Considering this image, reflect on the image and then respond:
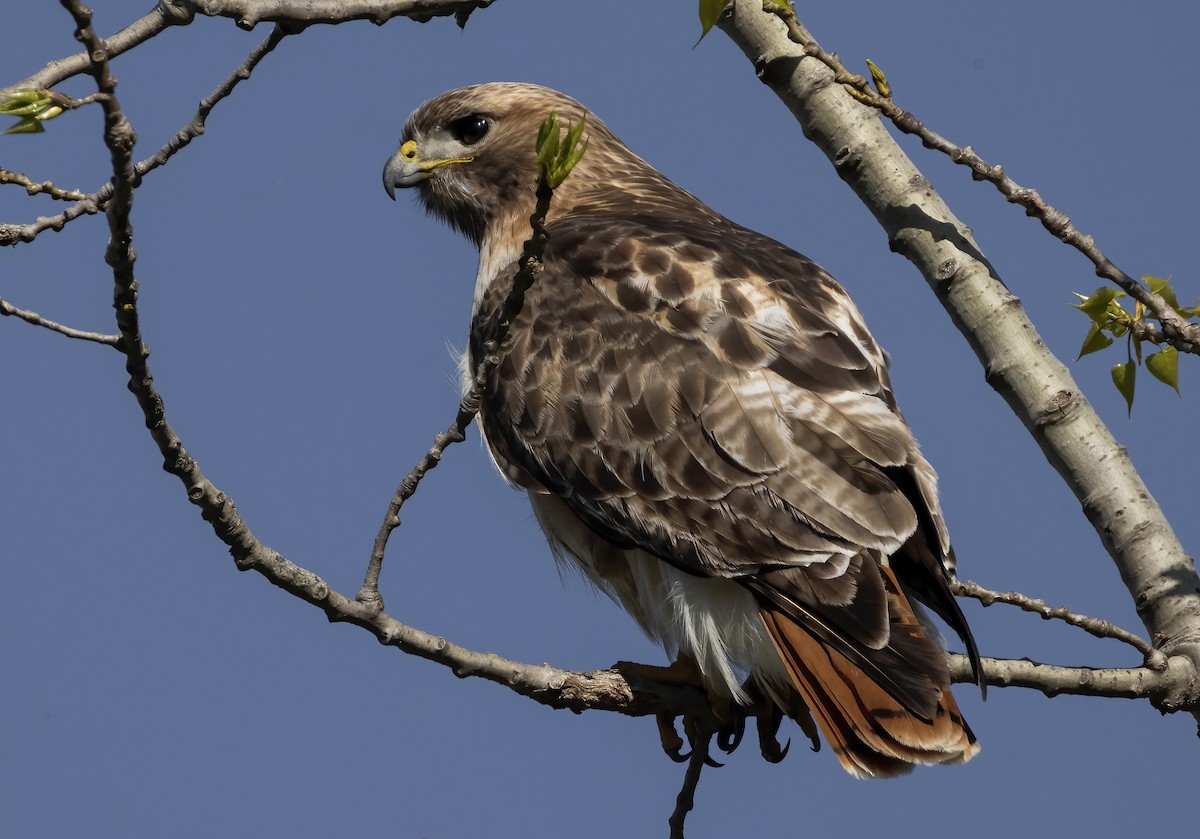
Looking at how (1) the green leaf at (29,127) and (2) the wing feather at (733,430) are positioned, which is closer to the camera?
(1) the green leaf at (29,127)

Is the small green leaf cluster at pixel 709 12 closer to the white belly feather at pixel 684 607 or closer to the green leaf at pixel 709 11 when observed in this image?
the green leaf at pixel 709 11

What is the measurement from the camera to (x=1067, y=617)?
3.39m

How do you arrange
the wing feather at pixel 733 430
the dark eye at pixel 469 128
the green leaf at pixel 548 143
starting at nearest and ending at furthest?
the green leaf at pixel 548 143 → the wing feather at pixel 733 430 → the dark eye at pixel 469 128

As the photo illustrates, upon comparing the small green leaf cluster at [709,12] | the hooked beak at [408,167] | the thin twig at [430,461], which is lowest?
the thin twig at [430,461]

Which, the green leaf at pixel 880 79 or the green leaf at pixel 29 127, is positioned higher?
the green leaf at pixel 880 79

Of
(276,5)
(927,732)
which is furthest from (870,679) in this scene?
(276,5)

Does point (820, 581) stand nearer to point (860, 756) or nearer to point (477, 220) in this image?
point (860, 756)

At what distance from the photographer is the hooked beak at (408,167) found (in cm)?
564

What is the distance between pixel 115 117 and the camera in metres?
2.19

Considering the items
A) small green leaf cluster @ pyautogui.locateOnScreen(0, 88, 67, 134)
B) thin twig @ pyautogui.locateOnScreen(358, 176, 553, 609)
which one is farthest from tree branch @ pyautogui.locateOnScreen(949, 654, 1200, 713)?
small green leaf cluster @ pyautogui.locateOnScreen(0, 88, 67, 134)

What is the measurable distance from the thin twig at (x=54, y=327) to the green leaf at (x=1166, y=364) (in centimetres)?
232

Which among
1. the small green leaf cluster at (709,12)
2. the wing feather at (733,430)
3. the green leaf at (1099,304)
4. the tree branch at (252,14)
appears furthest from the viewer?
the wing feather at (733,430)

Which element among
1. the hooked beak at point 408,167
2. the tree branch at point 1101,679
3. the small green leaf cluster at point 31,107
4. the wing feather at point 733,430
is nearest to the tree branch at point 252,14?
the small green leaf cluster at point 31,107

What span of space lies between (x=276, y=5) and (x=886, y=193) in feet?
6.22
